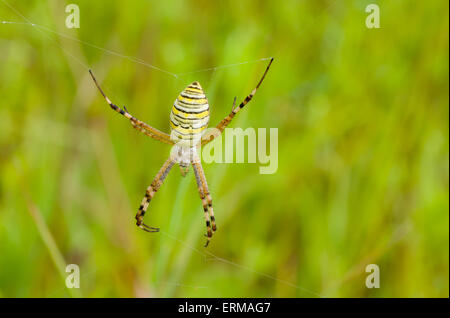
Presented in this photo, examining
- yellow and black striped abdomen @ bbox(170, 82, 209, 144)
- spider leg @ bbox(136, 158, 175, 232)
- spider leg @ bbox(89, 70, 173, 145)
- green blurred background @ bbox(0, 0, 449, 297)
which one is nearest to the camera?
yellow and black striped abdomen @ bbox(170, 82, 209, 144)

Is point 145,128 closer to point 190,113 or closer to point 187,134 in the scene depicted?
point 187,134

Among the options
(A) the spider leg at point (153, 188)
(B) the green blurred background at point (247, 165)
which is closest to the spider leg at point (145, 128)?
(B) the green blurred background at point (247, 165)

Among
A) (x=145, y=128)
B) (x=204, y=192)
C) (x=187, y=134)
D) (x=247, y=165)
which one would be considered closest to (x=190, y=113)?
(x=187, y=134)

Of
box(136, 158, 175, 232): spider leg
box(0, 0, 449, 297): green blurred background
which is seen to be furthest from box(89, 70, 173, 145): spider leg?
box(136, 158, 175, 232): spider leg

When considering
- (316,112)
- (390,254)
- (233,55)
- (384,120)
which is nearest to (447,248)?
(390,254)

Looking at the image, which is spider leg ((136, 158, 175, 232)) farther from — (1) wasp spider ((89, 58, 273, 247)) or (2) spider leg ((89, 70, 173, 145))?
(2) spider leg ((89, 70, 173, 145))
